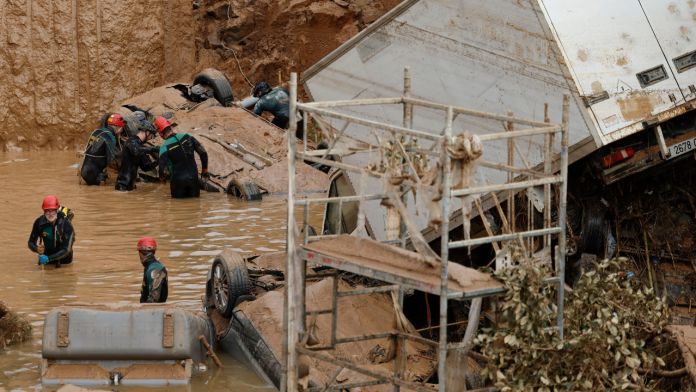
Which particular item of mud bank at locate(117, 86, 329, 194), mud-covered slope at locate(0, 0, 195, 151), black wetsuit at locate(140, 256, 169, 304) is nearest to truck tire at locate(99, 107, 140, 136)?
mud bank at locate(117, 86, 329, 194)

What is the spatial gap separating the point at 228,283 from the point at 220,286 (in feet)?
1.17

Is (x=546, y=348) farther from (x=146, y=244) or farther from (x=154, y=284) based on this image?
(x=146, y=244)

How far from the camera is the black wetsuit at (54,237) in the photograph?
427 inches

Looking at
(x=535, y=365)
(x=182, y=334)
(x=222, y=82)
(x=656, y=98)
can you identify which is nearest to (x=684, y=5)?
(x=656, y=98)

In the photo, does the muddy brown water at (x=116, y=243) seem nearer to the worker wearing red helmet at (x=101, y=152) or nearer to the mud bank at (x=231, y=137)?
the worker wearing red helmet at (x=101, y=152)

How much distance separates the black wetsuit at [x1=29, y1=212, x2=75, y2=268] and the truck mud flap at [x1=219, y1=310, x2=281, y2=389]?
3642 millimetres

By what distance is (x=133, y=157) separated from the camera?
1627cm

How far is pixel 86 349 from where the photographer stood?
7422mm

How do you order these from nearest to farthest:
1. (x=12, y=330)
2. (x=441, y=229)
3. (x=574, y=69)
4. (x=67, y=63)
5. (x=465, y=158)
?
(x=465, y=158), (x=441, y=229), (x=574, y=69), (x=12, y=330), (x=67, y=63)

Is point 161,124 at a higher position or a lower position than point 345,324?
higher

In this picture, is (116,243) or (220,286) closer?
(220,286)

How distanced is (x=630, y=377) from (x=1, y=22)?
20228 mm

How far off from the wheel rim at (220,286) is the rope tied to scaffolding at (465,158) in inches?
155

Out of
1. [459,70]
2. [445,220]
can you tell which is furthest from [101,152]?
[445,220]
